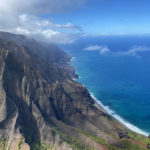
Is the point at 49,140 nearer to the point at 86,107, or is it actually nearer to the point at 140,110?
the point at 86,107

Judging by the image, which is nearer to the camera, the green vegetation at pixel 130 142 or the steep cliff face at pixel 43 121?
the steep cliff face at pixel 43 121

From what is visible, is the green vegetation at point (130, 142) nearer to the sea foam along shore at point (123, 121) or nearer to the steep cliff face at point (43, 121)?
the steep cliff face at point (43, 121)

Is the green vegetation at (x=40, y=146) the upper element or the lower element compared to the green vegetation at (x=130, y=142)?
lower

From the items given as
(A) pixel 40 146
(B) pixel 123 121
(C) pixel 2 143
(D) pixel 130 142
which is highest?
(B) pixel 123 121

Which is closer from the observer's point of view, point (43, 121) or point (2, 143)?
point (2, 143)

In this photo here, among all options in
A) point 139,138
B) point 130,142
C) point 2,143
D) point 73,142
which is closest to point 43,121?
point 73,142

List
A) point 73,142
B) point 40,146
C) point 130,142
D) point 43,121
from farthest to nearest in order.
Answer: point 130,142 < point 43,121 < point 73,142 < point 40,146

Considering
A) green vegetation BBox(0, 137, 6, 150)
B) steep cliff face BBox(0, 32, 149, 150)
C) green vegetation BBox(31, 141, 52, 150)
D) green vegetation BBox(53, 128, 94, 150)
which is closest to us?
green vegetation BBox(0, 137, 6, 150)

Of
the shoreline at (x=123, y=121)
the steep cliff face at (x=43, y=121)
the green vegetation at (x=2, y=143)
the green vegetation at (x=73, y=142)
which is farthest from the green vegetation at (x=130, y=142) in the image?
the green vegetation at (x=2, y=143)

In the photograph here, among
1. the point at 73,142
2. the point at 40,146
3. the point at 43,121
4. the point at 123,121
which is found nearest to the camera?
the point at 40,146

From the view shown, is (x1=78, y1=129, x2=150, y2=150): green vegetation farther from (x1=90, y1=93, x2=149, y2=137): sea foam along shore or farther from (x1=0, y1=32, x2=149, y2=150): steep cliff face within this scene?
(x1=90, y1=93, x2=149, y2=137): sea foam along shore

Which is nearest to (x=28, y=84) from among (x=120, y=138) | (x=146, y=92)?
(x=120, y=138)

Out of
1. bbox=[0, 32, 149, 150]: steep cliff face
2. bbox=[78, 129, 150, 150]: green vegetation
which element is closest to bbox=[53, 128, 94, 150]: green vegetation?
bbox=[0, 32, 149, 150]: steep cliff face

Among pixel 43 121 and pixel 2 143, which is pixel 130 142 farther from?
pixel 2 143
